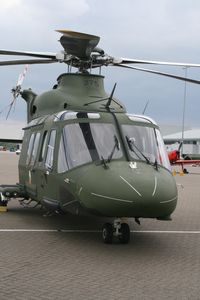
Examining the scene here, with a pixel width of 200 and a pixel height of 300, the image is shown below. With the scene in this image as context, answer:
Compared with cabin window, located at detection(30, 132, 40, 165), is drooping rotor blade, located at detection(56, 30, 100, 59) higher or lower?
higher

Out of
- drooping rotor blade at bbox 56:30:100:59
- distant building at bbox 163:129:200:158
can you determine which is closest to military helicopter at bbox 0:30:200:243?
drooping rotor blade at bbox 56:30:100:59

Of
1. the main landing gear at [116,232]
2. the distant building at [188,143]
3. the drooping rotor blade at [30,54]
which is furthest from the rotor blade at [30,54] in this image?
the distant building at [188,143]

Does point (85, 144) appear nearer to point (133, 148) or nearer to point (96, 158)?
point (96, 158)

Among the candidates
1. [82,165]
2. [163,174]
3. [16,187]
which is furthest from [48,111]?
[163,174]

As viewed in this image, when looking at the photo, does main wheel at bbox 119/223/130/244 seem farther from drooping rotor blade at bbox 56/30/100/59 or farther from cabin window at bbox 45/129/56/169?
drooping rotor blade at bbox 56/30/100/59

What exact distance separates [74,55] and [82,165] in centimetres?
301

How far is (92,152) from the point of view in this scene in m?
7.65

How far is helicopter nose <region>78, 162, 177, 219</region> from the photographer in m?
6.76

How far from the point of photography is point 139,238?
8.48 m

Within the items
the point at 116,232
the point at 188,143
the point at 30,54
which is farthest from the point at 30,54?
the point at 188,143

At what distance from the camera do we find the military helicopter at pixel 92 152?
22.6ft

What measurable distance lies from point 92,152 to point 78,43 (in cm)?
253

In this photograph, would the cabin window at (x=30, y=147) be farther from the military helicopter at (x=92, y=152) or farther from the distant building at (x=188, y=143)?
the distant building at (x=188, y=143)

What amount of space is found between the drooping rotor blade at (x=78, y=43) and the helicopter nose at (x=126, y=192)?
2.56 meters
